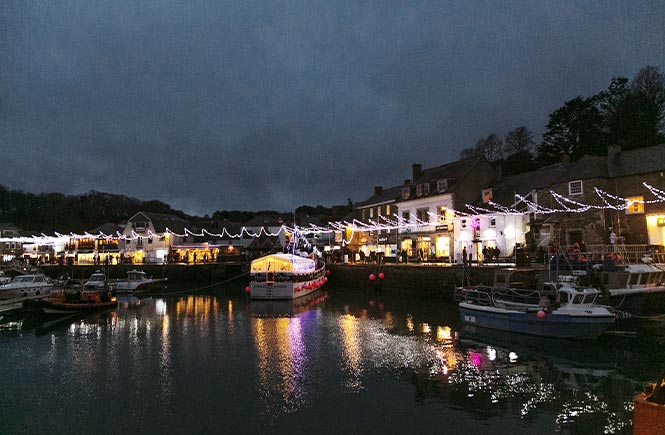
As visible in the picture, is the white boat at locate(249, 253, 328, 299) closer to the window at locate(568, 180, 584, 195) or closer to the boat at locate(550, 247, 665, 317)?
the boat at locate(550, 247, 665, 317)

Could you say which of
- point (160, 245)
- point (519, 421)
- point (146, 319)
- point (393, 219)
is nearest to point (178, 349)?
point (146, 319)

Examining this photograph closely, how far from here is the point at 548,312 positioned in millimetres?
20172

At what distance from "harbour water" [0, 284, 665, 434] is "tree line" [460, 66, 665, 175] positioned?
104ft

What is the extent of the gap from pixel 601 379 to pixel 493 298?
8.92m

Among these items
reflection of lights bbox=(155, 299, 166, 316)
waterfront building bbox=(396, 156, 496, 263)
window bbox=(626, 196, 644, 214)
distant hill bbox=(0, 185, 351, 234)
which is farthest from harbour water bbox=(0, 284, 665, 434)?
distant hill bbox=(0, 185, 351, 234)

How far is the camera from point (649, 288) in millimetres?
22578

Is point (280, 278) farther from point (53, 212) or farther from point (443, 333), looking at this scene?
point (53, 212)

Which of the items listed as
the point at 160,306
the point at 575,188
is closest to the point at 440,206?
the point at 575,188

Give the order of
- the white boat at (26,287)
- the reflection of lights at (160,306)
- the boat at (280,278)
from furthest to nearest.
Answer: the boat at (280,278) → the white boat at (26,287) → the reflection of lights at (160,306)

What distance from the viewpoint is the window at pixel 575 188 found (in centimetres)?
3378

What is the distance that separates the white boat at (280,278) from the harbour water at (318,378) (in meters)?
11.1

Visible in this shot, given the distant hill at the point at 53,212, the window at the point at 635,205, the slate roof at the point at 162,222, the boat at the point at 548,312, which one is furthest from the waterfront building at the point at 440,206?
the distant hill at the point at 53,212

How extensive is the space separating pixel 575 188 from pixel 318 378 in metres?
28.0

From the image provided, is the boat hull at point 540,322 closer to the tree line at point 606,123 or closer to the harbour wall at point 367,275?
the harbour wall at point 367,275
